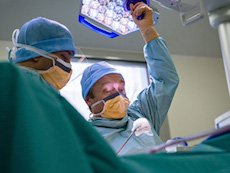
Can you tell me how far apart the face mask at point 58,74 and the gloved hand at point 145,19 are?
624 mm

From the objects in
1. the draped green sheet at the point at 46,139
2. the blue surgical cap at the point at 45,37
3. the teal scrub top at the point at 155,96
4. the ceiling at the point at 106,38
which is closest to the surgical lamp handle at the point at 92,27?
the blue surgical cap at the point at 45,37

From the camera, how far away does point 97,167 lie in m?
0.39

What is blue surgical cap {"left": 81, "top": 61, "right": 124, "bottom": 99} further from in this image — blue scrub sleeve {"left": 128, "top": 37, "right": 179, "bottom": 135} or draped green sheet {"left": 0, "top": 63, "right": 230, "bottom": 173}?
draped green sheet {"left": 0, "top": 63, "right": 230, "bottom": 173}

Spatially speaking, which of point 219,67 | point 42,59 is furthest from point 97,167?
point 219,67

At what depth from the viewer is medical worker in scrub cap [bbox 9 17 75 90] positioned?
1.67 meters

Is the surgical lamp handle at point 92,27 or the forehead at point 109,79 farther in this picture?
the forehead at point 109,79

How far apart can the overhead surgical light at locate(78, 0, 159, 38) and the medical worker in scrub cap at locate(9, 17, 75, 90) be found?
226 millimetres

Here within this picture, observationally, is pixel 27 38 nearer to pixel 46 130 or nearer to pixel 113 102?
pixel 113 102

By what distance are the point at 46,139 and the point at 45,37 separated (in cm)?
150

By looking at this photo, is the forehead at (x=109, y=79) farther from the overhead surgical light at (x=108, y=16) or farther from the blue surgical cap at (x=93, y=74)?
the overhead surgical light at (x=108, y=16)

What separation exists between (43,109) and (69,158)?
9 centimetres

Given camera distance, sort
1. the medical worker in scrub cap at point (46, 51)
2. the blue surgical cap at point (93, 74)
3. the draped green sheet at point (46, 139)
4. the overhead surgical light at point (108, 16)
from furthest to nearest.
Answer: the blue surgical cap at point (93, 74) → the overhead surgical light at point (108, 16) → the medical worker in scrub cap at point (46, 51) → the draped green sheet at point (46, 139)

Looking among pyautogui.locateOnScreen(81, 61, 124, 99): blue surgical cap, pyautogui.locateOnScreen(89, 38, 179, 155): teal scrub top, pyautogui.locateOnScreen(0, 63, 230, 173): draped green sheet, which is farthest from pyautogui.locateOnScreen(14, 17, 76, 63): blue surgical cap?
pyautogui.locateOnScreen(0, 63, 230, 173): draped green sheet

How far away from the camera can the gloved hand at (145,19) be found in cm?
199
